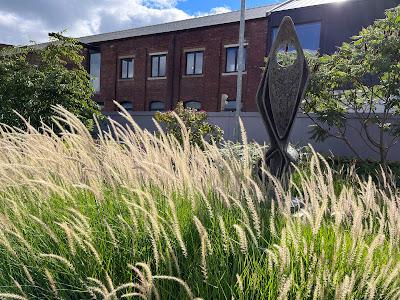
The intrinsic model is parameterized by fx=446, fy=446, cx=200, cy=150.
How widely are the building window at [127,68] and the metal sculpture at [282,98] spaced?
2789 cm

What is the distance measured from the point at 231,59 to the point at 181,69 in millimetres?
4038

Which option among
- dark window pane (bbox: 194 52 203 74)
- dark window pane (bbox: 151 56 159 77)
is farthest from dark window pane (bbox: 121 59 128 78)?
dark window pane (bbox: 194 52 203 74)

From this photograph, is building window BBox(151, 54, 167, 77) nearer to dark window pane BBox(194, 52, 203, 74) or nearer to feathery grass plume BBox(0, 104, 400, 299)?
dark window pane BBox(194, 52, 203, 74)

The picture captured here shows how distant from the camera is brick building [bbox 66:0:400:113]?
66.2ft

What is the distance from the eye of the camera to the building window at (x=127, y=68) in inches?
1266

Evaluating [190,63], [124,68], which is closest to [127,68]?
[124,68]

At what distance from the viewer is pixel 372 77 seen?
10977 mm

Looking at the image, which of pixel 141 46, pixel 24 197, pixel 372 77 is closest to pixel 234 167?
pixel 24 197

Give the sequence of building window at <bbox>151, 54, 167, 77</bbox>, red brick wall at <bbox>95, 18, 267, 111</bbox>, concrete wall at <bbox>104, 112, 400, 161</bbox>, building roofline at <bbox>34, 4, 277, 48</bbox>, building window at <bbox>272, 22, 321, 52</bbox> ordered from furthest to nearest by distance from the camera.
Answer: building window at <bbox>151, 54, 167, 77</bbox>
building roofline at <bbox>34, 4, 277, 48</bbox>
red brick wall at <bbox>95, 18, 267, 111</bbox>
building window at <bbox>272, 22, 321, 52</bbox>
concrete wall at <bbox>104, 112, 400, 161</bbox>

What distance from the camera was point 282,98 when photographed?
4.82m

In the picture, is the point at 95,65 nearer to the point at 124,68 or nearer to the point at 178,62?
the point at 124,68

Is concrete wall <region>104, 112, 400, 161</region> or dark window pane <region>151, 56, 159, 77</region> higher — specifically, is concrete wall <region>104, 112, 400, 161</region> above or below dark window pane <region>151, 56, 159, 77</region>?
below

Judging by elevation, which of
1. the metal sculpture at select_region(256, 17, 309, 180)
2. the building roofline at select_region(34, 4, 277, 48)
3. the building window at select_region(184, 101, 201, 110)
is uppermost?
the building roofline at select_region(34, 4, 277, 48)

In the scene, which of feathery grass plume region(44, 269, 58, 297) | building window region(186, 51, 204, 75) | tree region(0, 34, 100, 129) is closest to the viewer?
feathery grass plume region(44, 269, 58, 297)
